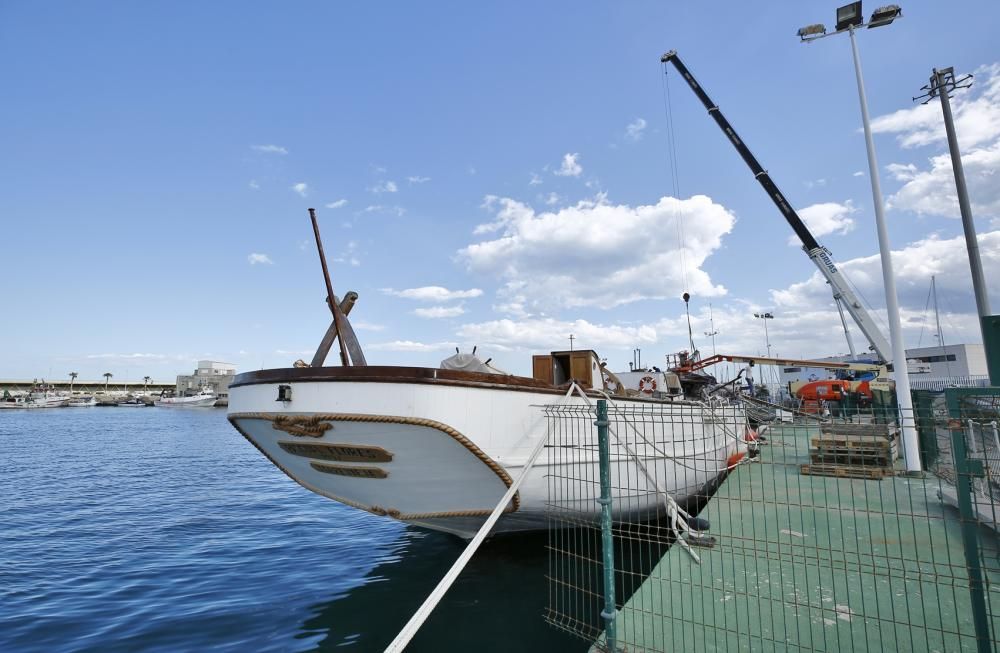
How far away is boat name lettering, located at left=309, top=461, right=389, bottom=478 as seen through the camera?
584 cm

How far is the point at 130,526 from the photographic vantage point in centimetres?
1126

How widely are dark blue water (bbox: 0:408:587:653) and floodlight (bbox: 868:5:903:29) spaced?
504 inches

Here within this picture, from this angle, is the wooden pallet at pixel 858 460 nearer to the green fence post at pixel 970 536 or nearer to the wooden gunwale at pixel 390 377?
the green fence post at pixel 970 536

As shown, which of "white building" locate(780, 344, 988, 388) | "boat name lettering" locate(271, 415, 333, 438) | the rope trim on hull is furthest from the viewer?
"white building" locate(780, 344, 988, 388)

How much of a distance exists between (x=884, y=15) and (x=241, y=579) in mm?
16511

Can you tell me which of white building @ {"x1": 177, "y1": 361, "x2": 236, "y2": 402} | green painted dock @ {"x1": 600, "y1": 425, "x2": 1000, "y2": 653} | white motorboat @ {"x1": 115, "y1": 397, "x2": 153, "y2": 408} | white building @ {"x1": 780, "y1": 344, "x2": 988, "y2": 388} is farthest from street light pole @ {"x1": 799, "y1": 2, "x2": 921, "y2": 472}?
white motorboat @ {"x1": 115, "y1": 397, "x2": 153, "y2": 408}

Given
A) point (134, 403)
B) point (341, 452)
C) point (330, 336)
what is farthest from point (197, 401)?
point (341, 452)

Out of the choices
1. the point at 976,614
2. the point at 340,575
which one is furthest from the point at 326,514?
the point at 976,614

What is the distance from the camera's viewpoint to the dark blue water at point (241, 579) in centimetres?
551

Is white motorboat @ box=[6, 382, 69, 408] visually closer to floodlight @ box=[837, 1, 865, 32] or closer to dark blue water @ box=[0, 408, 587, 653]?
dark blue water @ box=[0, 408, 587, 653]

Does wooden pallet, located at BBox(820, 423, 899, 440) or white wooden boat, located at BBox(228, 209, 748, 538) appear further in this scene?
wooden pallet, located at BBox(820, 423, 899, 440)

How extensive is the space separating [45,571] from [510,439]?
8286 mm

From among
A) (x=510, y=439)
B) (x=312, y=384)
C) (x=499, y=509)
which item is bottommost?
(x=499, y=509)

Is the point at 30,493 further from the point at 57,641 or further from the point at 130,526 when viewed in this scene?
the point at 57,641
